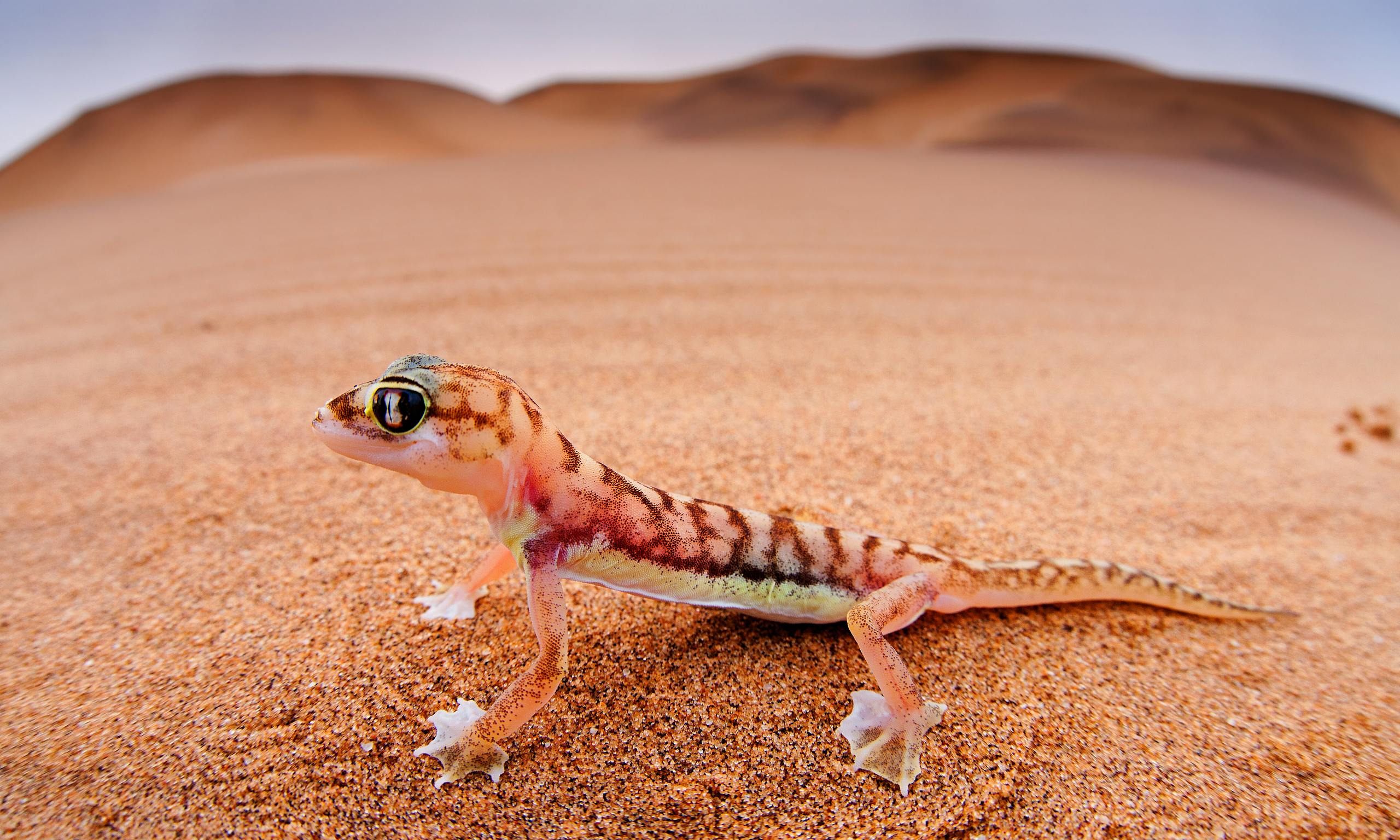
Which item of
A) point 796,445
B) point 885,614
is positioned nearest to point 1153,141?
point 796,445

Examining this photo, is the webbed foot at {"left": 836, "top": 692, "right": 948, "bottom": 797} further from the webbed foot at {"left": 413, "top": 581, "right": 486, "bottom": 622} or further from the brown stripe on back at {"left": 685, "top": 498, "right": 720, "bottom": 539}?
the webbed foot at {"left": 413, "top": 581, "right": 486, "bottom": 622}

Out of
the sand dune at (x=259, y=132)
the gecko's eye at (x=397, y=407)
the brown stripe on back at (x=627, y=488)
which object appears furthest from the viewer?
the sand dune at (x=259, y=132)

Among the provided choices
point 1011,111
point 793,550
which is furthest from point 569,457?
point 1011,111

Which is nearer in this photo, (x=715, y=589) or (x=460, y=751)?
(x=460, y=751)

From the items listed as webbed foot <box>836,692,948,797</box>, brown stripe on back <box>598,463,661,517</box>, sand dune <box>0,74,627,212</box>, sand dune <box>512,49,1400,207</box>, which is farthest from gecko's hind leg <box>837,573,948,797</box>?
sand dune <box>0,74,627,212</box>

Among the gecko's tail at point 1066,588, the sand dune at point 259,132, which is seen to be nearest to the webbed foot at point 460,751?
the gecko's tail at point 1066,588

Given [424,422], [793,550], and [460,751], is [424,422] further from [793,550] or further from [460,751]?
[793,550]

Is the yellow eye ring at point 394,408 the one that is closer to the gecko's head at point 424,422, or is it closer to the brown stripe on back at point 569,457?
the gecko's head at point 424,422
